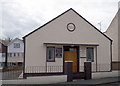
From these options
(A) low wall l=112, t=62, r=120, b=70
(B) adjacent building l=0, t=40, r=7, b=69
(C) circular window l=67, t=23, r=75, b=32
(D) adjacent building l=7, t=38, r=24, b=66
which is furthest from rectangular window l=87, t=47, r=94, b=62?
(D) adjacent building l=7, t=38, r=24, b=66

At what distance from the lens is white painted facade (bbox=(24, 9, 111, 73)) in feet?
53.3

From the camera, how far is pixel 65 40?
678 inches

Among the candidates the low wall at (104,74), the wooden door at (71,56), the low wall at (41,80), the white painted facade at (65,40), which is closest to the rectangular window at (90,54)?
the white painted facade at (65,40)

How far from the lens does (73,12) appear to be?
1783cm

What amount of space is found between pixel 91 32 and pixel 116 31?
497 cm

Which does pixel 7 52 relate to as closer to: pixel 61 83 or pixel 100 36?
pixel 100 36

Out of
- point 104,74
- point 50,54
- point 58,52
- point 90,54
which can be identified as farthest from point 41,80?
point 90,54

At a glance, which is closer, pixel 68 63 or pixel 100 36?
pixel 68 63

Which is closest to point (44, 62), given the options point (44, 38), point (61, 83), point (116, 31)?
point (44, 38)

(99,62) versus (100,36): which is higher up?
(100,36)

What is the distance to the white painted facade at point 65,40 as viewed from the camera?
1623 cm

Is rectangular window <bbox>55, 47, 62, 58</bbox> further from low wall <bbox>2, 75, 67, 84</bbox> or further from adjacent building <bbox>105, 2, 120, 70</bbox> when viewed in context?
adjacent building <bbox>105, 2, 120, 70</bbox>

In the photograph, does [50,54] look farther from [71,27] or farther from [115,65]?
[115,65]

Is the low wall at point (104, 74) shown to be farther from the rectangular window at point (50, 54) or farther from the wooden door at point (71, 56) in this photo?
the rectangular window at point (50, 54)
